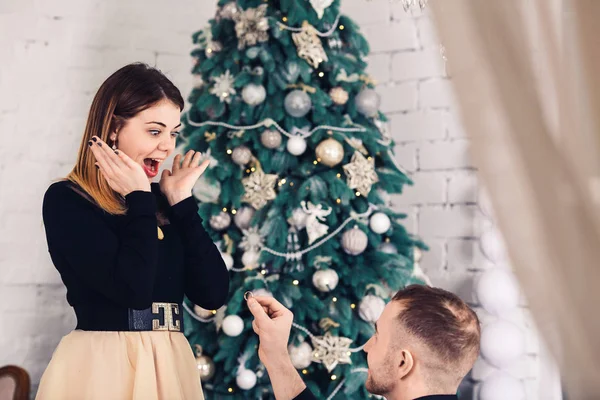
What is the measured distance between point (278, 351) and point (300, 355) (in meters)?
0.83

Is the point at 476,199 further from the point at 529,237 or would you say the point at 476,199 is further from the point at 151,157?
the point at 529,237

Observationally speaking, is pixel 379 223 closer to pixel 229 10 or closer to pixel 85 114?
pixel 229 10

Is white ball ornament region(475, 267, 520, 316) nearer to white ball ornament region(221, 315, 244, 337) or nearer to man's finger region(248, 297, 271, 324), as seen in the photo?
white ball ornament region(221, 315, 244, 337)

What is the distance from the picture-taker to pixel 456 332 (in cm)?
151

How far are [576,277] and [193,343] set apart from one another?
7.26 feet

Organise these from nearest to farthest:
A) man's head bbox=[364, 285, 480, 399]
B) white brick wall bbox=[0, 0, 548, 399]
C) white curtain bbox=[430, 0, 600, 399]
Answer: white curtain bbox=[430, 0, 600, 399]
man's head bbox=[364, 285, 480, 399]
white brick wall bbox=[0, 0, 548, 399]

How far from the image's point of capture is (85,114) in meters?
2.95

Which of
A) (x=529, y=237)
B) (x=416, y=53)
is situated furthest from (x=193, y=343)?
(x=529, y=237)

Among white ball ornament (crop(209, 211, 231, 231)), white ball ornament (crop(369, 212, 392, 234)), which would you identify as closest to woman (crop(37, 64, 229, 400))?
white ball ornament (crop(209, 211, 231, 231))

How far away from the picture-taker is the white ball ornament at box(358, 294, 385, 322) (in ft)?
7.95

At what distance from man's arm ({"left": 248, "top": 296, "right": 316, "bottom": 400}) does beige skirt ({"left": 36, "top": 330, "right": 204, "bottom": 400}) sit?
0.22 metres

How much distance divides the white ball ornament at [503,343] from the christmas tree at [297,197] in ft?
1.26

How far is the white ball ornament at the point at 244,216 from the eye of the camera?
2539mm

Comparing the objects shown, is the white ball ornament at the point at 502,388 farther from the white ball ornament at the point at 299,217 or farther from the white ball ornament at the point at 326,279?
the white ball ornament at the point at 299,217
